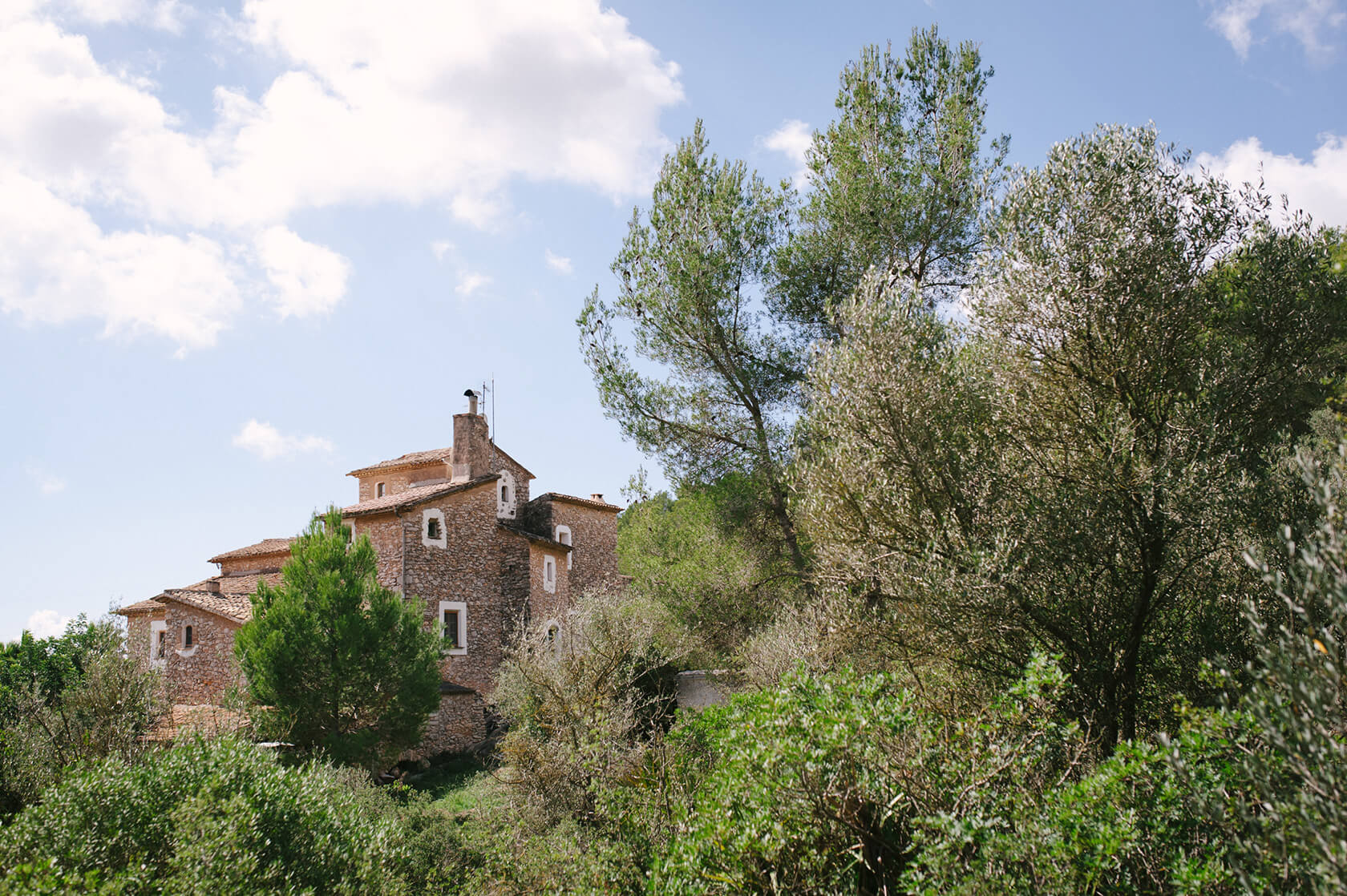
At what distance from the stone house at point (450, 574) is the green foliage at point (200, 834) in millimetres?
11494

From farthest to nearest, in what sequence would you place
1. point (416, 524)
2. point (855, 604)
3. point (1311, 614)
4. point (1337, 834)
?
point (416, 524), point (855, 604), point (1311, 614), point (1337, 834)

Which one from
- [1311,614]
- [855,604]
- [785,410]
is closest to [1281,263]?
[1311,614]

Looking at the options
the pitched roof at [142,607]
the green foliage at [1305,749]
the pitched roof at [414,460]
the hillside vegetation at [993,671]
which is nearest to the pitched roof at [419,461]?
the pitched roof at [414,460]

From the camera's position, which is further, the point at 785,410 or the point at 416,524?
the point at 416,524

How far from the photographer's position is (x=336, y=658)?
1798 centimetres

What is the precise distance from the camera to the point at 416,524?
23.4 m

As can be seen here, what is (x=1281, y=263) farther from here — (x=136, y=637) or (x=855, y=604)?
(x=136, y=637)

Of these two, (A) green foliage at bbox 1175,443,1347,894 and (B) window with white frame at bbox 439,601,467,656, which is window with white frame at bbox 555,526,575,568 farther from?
(A) green foliage at bbox 1175,443,1347,894

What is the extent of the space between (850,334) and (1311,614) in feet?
17.9

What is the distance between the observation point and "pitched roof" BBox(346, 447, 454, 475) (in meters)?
28.9

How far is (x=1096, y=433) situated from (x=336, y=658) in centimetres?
1662

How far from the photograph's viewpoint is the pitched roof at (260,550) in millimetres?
28094

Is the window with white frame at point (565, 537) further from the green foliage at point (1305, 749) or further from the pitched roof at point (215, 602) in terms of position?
the green foliage at point (1305, 749)

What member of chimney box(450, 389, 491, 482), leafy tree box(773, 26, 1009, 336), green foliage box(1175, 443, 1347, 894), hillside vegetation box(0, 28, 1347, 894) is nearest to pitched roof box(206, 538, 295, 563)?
chimney box(450, 389, 491, 482)
